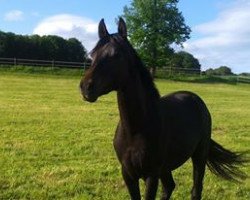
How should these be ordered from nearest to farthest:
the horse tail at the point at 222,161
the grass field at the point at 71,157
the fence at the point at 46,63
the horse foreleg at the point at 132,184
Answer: the horse foreleg at the point at 132,184
the horse tail at the point at 222,161
the grass field at the point at 71,157
the fence at the point at 46,63

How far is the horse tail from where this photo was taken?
7184 millimetres

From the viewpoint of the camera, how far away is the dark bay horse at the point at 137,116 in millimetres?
4648

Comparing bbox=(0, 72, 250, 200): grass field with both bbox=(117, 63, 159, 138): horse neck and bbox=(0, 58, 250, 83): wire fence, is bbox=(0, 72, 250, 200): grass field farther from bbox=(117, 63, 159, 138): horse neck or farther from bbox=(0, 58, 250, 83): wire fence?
bbox=(0, 58, 250, 83): wire fence

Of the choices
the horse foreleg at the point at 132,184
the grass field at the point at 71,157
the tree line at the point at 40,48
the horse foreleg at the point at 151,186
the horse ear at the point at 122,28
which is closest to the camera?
the horse ear at the point at 122,28

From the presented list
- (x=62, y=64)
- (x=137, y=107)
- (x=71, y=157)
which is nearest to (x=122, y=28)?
(x=137, y=107)

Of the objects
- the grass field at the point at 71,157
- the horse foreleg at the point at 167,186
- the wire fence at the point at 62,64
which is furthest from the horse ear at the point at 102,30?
the wire fence at the point at 62,64

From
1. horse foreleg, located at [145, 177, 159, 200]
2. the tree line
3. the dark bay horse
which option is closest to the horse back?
the dark bay horse

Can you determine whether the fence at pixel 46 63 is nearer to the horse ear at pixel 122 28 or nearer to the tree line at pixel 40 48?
the tree line at pixel 40 48

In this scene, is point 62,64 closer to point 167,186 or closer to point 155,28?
point 155,28

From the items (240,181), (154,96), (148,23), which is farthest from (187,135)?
(148,23)

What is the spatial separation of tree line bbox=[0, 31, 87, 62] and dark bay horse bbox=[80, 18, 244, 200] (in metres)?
61.7

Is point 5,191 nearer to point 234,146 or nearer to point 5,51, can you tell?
point 234,146

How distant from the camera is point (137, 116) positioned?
507cm

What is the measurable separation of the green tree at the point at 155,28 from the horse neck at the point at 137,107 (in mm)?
53109
